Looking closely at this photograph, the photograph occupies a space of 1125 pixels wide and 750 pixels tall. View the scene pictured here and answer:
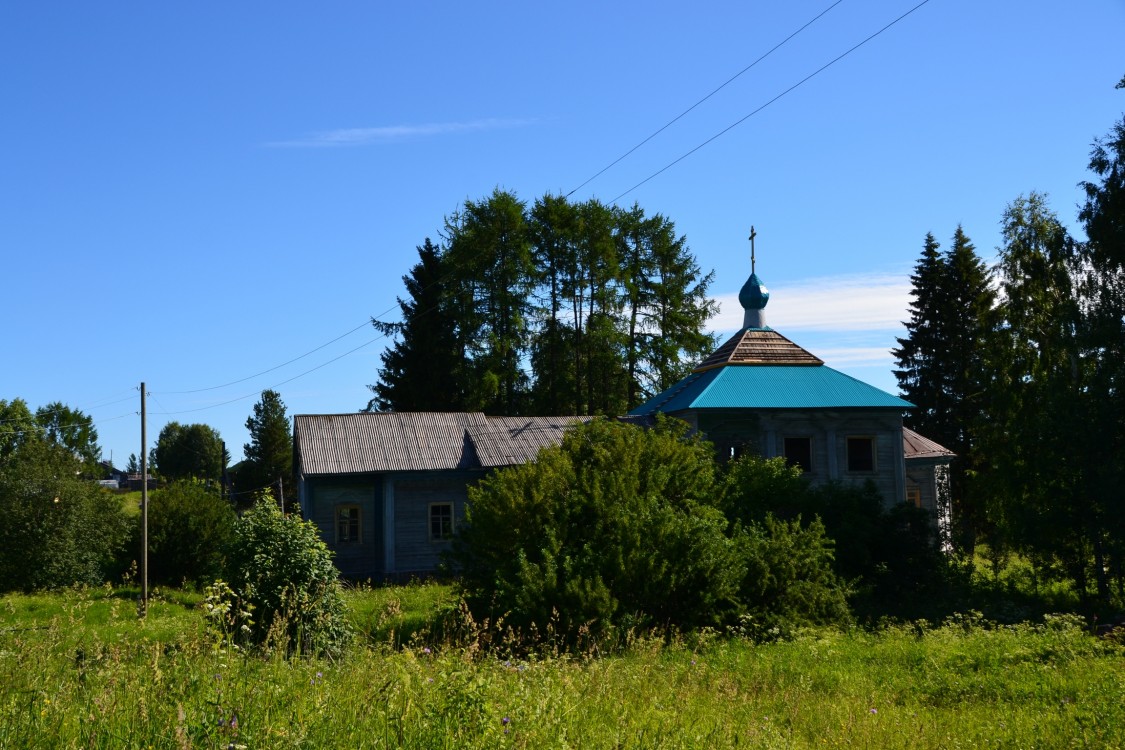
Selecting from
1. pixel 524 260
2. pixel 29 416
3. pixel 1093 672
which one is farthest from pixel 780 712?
pixel 29 416

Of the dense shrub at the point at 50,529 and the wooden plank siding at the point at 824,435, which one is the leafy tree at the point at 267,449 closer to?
the dense shrub at the point at 50,529

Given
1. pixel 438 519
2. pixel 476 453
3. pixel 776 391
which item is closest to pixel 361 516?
pixel 438 519

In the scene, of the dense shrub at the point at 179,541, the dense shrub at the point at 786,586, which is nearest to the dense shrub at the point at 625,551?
the dense shrub at the point at 786,586

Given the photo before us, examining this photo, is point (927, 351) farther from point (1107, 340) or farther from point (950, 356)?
point (1107, 340)

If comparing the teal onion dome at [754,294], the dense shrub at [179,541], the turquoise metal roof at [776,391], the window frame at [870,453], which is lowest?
the dense shrub at [179,541]

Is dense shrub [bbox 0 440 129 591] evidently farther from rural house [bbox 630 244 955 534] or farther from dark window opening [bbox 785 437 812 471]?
dark window opening [bbox 785 437 812 471]

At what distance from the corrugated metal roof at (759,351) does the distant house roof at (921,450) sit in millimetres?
4902

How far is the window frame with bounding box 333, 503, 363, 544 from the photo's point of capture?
25984 mm

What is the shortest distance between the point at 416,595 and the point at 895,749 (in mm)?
15827

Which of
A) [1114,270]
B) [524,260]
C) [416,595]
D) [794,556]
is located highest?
[524,260]

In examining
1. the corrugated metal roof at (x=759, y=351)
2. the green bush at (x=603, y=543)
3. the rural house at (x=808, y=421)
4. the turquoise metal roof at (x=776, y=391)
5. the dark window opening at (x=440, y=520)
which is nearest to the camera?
the green bush at (x=603, y=543)

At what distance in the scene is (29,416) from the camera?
7038 centimetres

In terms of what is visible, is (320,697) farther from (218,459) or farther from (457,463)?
(218,459)

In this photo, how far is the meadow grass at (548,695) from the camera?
4.89 metres
